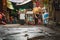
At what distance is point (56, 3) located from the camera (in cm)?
2672

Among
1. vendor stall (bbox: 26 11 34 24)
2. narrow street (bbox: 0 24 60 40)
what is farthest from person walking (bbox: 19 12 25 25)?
narrow street (bbox: 0 24 60 40)

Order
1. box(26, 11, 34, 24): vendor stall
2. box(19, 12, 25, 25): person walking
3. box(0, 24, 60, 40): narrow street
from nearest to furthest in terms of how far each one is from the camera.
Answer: box(0, 24, 60, 40): narrow street < box(19, 12, 25, 25): person walking < box(26, 11, 34, 24): vendor stall

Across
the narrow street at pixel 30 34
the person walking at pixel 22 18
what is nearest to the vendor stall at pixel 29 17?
the person walking at pixel 22 18

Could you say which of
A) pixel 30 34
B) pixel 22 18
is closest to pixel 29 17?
pixel 22 18

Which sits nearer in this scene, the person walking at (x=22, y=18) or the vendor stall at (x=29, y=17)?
the person walking at (x=22, y=18)

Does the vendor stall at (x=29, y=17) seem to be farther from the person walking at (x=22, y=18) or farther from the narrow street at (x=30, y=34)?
the narrow street at (x=30, y=34)

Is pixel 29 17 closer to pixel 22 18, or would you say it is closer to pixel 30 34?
pixel 22 18

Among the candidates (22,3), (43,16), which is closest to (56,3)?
(43,16)

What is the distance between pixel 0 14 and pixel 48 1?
6.17 meters

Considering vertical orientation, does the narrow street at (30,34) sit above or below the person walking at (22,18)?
below

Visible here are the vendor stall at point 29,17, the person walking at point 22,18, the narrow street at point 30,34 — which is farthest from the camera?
the vendor stall at point 29,17

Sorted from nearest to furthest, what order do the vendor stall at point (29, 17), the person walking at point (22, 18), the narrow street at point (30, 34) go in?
the narrow street at point (30, 34) → the person walking at point (22, 18) → the vendor stall at point (29, 17)

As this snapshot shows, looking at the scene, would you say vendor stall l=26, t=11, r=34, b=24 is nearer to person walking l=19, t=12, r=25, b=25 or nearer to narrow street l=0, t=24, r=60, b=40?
person walking l=19, t=12, r=25, b=25

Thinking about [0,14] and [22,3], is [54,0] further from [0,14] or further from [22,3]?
[0,14]
